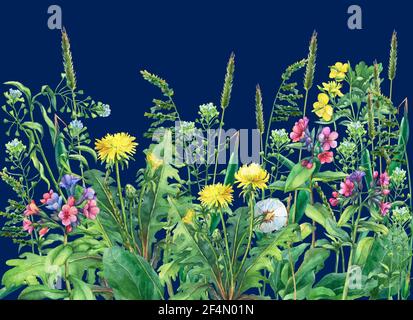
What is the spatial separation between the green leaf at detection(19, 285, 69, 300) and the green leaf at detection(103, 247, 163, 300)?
A: 6.9 inches

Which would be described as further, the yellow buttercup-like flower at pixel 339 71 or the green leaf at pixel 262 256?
the yellow buttercup-like flower at pixel 339 71

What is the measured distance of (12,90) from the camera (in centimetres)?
370

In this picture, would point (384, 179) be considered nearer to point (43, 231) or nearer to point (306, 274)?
point (306, 274)

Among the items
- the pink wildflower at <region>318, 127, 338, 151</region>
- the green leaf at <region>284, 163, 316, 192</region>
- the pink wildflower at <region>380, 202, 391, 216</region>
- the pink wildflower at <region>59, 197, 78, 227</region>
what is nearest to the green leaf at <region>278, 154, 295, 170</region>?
the green leaf at <region>284, 163, 316, 192</region>

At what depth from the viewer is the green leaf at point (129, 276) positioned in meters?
3.59

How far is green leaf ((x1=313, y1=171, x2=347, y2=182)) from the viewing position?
3701 mm

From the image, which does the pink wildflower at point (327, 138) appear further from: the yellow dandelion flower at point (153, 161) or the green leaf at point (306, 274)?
the yellow dandelion flower at point (153, 161)

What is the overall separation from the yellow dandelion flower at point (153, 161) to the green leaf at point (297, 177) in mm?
462

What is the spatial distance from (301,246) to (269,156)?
1.15ft

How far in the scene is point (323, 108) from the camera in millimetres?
3793

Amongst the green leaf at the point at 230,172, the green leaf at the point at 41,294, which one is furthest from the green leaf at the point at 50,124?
the green leaf at the point at 230,172

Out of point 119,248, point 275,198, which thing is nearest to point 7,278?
point 119,248
